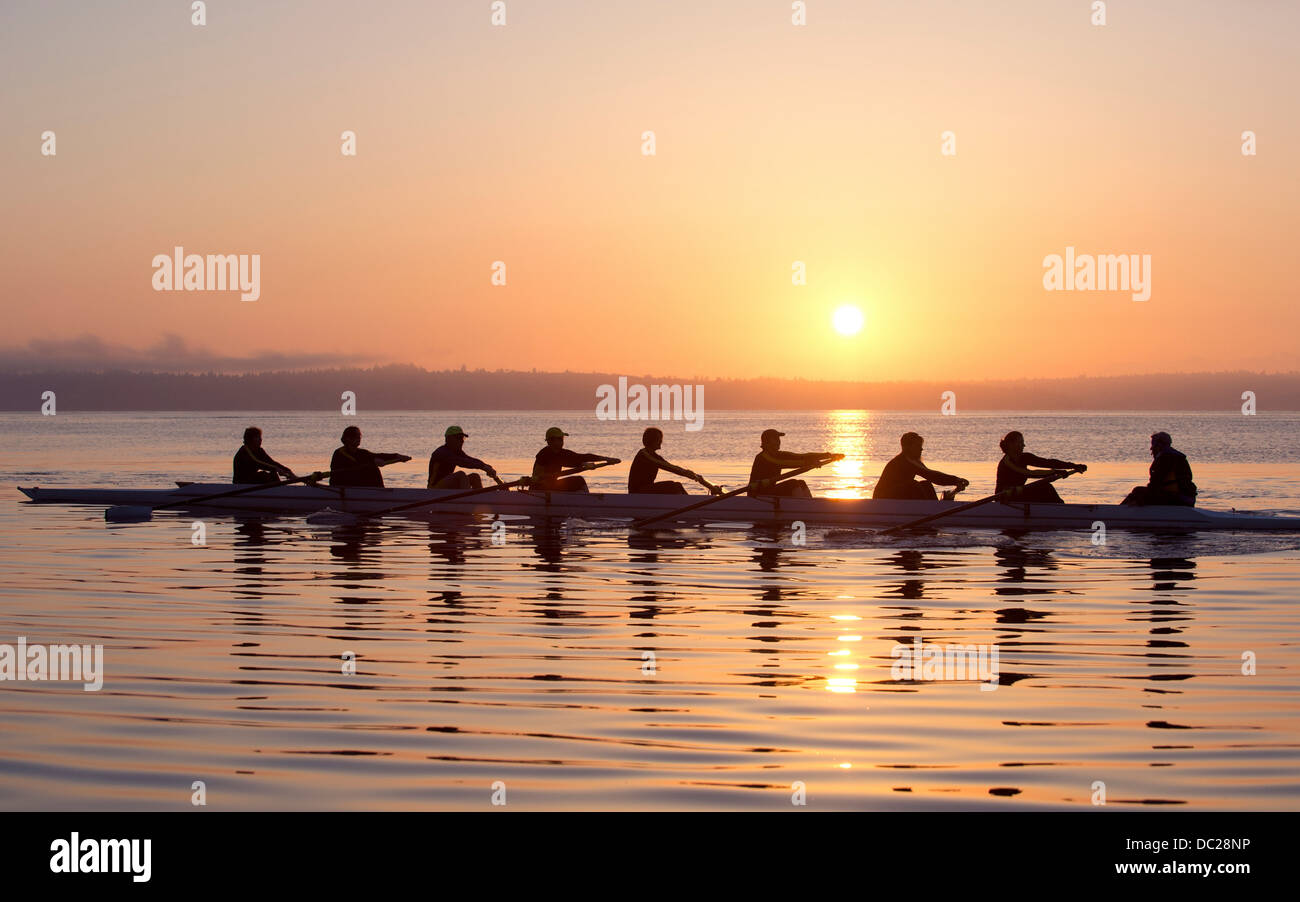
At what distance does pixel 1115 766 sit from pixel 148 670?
7.54 m

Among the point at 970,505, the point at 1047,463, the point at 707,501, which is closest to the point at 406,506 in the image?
the point at 707,501

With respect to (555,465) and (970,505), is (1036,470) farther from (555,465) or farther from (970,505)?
(555,465)

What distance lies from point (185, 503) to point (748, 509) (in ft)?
42.4

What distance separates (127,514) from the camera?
26.4 m

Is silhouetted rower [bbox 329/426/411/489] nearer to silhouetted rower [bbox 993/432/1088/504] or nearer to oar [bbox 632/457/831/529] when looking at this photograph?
oar [bbox 632/457/831/529]

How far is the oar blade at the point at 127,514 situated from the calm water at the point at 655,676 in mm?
5080

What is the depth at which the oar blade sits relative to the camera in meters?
26.2

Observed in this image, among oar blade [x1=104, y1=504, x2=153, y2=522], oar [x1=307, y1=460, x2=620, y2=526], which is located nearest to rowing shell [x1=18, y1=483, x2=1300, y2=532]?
oar [x1=307, y1=460, x2=620, y2=526]

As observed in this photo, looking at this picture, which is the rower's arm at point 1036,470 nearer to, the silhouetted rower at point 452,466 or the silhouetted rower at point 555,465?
the silhouetted rower at point 555,465

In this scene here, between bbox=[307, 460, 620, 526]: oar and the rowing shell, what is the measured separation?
97mm

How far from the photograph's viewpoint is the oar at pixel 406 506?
81.3 ft

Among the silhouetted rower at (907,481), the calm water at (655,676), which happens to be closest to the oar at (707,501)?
the silhouetted rower at (907,481)
